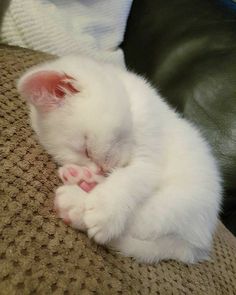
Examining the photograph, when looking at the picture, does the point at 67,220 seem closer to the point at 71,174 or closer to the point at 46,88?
the point at 71,174

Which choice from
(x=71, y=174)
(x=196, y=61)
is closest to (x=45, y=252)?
(x=71, y=174)

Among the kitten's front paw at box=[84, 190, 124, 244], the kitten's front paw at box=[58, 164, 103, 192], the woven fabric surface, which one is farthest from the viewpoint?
the kitten's front paw at box=[58, 164, 103, 192]

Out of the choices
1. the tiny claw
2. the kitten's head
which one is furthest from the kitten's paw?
the kitten's head

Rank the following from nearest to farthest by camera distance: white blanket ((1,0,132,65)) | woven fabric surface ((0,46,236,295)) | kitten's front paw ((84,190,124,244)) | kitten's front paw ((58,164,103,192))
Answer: woven fabric surface ((0,46,236,295))
kitten's front paw ((84,190,124,244))
kitten's front paw ((58,164,103,192))
white blanket ((1,0,132,65))

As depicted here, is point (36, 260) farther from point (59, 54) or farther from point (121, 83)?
point (59, 54)

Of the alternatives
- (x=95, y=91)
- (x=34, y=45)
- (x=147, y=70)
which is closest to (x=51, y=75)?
(x=95, y=91)

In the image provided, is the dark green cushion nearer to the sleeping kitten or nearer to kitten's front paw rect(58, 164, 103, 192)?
the sleeping kitten

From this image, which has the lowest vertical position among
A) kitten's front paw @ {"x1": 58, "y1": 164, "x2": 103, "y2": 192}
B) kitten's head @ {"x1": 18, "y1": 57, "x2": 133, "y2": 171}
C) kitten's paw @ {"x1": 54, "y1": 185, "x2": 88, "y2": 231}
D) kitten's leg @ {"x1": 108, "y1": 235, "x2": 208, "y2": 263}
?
kitten's leg @ {"x1": 108, "y1": 235, "x2": 208, "y2": 263}
